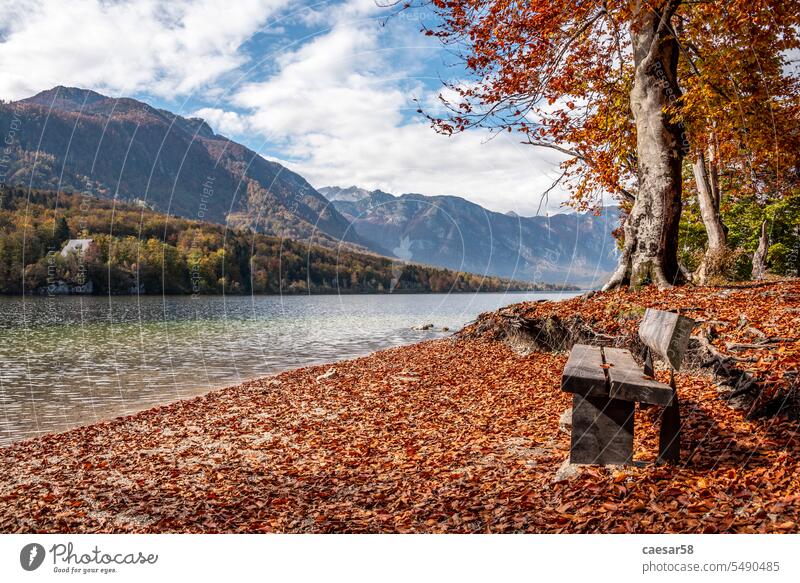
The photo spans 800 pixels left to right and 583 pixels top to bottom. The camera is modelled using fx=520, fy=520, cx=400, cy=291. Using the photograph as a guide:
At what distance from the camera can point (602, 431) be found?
4.63 meters

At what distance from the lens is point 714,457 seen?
15.3ft

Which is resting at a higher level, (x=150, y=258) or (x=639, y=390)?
(x=150, y=258)

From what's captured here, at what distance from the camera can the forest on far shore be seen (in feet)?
206

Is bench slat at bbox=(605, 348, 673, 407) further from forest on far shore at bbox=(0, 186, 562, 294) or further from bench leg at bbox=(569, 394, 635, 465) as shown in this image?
forest on far shore at bbox=(0, 186, 562, 294)

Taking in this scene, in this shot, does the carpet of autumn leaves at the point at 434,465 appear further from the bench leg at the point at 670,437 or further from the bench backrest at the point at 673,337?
the bench backrest at the point at 673,337

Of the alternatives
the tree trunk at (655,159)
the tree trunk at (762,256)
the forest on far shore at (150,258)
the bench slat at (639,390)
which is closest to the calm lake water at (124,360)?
the bench slat at (639,390)

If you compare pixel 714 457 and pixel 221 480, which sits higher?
pixel 714 457

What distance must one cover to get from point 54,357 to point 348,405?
1899 centimetres

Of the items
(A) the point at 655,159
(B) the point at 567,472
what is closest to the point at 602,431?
(B) the point at 567,472

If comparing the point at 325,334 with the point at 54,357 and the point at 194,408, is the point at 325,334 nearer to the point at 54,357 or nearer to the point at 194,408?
the point at 54,357

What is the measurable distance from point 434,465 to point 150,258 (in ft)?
271

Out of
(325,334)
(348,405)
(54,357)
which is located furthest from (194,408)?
(325,334)

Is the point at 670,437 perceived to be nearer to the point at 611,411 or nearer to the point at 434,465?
the point at 611,411

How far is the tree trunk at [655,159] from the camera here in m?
12.1
